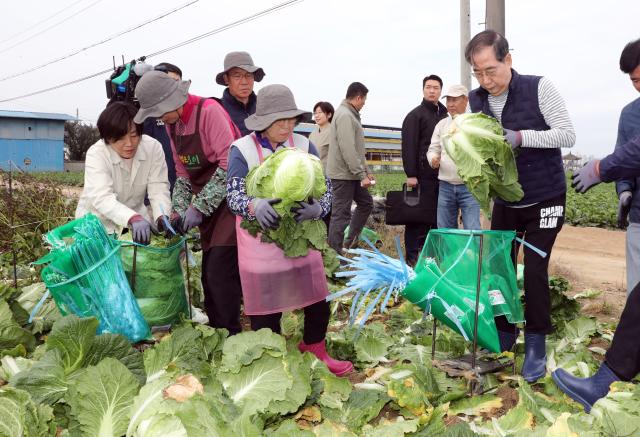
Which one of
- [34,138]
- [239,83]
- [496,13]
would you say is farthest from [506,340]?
[34,138]

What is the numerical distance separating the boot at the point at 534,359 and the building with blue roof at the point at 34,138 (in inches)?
1690

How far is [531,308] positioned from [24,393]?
2504 mm

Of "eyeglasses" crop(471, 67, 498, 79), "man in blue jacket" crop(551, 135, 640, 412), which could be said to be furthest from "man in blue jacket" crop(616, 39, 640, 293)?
"eyeglasses" crop(471, 67, 498, 79)

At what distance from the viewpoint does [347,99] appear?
20.1ft

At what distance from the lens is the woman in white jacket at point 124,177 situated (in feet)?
11.0

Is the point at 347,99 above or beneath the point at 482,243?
above

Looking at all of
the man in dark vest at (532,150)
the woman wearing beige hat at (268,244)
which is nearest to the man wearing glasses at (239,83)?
the woman wearing beige hat at (268,244)

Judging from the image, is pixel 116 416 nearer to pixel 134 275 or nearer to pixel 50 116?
pixel 134 275

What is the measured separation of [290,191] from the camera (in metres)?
2.73

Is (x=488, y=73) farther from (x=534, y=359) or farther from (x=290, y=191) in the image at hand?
(x=534, y=359)

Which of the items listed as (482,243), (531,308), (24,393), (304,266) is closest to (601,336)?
(531,308)

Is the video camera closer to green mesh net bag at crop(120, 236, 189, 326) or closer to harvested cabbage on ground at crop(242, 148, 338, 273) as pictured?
green mesh net bag at crop(120, 236, 189, 326)

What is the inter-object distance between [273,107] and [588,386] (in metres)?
2.06

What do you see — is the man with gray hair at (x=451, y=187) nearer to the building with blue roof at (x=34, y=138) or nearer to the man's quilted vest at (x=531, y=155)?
the man's quilted vest at (x=531, y=155)
